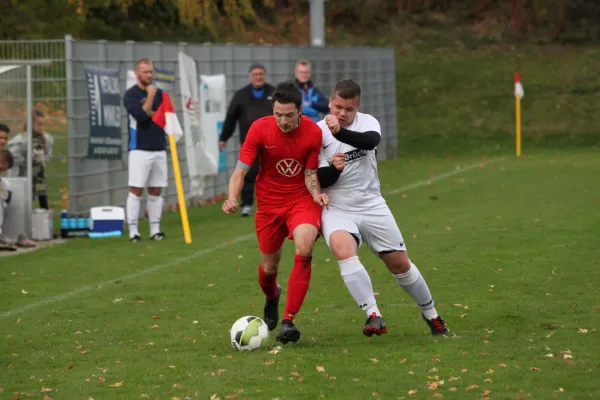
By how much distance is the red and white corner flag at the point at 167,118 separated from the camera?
15.4 m

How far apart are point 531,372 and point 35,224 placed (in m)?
9.99

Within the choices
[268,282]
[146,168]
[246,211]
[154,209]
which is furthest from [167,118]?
[268,282]

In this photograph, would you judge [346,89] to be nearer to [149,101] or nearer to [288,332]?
[288,332]

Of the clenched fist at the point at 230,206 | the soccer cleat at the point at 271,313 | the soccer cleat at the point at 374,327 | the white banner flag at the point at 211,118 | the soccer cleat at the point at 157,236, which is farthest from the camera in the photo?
the white banner flag at the point at 211,118

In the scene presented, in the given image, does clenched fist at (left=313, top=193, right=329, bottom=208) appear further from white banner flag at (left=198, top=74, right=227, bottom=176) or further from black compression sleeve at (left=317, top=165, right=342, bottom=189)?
white banner flag at (left=198, top=74, right=227, bottom=176)

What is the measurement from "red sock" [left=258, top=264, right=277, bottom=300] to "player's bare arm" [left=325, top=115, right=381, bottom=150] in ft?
4.10

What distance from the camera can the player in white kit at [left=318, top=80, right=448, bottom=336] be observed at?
27.5 feet

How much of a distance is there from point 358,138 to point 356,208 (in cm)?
52

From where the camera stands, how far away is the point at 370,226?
8.55 metres

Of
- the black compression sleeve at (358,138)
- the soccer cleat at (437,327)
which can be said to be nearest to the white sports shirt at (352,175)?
the black compression sleeve at (358,138)

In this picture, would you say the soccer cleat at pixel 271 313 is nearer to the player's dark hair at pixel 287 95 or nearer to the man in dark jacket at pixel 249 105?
the player's dark hair at pixel 287 95

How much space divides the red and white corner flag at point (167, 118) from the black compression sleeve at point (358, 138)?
7254 mm

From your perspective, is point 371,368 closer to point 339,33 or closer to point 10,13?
point 10,13

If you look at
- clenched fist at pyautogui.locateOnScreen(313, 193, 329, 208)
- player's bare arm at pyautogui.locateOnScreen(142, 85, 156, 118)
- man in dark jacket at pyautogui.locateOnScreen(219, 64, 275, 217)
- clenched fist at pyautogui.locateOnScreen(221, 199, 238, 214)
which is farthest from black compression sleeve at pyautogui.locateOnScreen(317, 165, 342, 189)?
man in dark jacket at pyautogui.locateOnScreen(219, 64, 275, 217)
